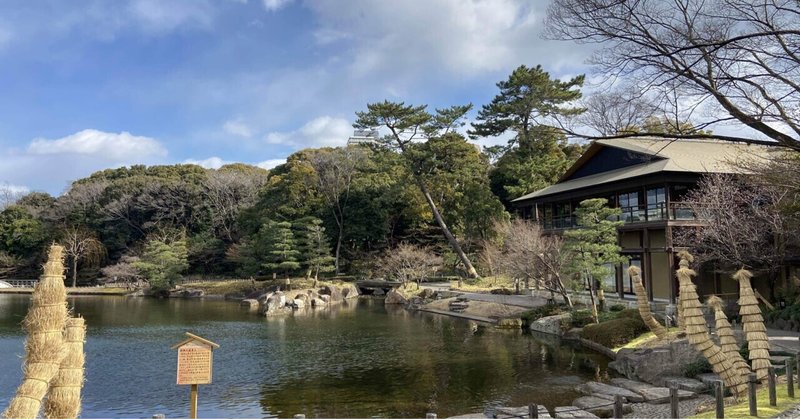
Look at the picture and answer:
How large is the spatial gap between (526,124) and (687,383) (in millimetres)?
23057

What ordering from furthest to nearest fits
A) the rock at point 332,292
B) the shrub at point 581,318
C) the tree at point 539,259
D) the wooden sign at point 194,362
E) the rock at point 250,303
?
the rock at point 332,292
the rock at point 250,303
the tree at point 539,259
the shrub at point 581,318
the wooden sign at point 194,362

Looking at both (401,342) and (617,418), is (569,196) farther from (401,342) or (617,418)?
(617,418)

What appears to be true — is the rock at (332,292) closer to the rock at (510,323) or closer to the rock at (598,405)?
the rock at (510,323)

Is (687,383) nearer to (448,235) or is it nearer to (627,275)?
(627,275)

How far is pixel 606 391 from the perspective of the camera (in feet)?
31.3

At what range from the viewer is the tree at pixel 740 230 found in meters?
13.2

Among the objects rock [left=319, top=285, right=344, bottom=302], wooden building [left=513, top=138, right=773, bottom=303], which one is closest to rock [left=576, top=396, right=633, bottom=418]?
wooden building [left=513, top=138, right=773, bottom=303]

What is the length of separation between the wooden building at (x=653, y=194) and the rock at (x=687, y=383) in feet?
23.0

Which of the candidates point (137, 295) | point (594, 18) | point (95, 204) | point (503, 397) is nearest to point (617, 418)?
point (503, 397)

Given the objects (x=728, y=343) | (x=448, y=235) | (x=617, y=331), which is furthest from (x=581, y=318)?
(x=448, y=235)

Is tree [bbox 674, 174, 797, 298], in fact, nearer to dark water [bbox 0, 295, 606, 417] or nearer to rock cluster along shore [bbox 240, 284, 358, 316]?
dark water [bbox 0, 295, 606, 417]

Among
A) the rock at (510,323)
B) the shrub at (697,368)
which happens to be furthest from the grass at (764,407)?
the rock at (510,323)

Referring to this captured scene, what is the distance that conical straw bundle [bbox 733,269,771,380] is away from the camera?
25.9ft

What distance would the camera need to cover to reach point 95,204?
41500 millimetres
